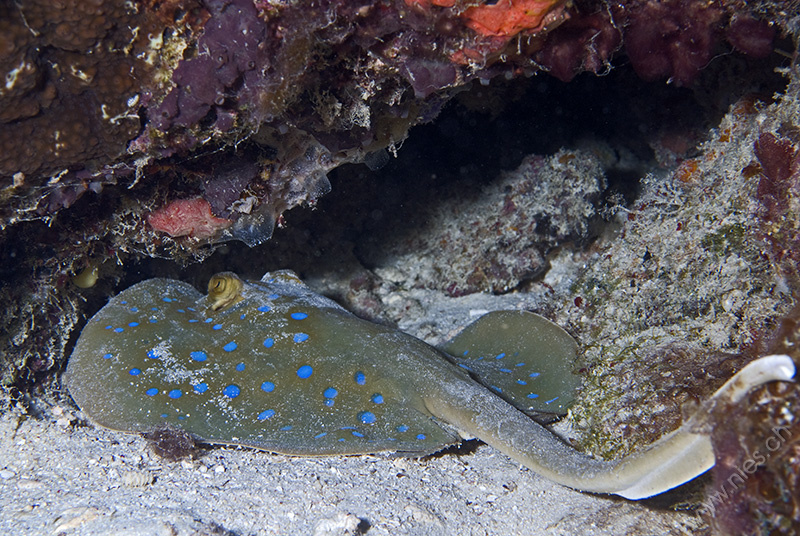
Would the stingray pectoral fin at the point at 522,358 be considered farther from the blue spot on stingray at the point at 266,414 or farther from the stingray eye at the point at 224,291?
the stingray eye at the point at 224,291

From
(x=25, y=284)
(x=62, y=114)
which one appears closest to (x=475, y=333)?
(x=62, y=114)

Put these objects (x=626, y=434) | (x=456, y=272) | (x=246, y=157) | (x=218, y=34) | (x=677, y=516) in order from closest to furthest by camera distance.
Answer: (x=218, y=34)
(x=677, y=516)
(x=626, y=434)
(x=246, y=157)
(x=456, y=272)

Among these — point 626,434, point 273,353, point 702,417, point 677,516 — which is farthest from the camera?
point 273,353

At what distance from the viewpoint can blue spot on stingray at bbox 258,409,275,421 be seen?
372cm

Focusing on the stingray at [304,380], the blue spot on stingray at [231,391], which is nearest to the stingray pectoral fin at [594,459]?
the stingray at [304,380]

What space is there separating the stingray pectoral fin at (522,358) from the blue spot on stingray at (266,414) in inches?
76.2

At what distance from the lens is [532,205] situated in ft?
22.7

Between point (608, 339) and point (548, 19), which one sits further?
point (608, 339)

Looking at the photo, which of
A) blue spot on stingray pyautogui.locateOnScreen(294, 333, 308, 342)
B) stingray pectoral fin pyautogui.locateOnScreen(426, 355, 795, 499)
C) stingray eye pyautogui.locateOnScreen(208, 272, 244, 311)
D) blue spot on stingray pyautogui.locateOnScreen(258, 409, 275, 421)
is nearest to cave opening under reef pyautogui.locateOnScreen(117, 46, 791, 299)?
stingray eye pyautogui.locateOnScreen(208, 272, 244, 311)

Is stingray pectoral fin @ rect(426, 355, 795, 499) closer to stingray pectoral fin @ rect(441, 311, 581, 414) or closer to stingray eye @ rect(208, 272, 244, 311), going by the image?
stingray pectoral fin @ rect(441, 311, 581, 414)

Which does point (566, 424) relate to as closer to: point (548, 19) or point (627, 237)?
point (627, 237)

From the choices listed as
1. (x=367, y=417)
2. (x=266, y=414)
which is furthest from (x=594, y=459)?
(x=266, y=414)

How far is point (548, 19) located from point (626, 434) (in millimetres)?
3192

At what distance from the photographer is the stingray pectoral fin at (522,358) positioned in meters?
Answer: 4.38
